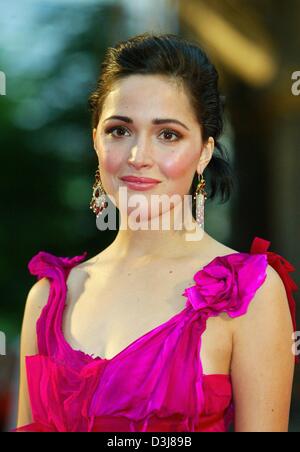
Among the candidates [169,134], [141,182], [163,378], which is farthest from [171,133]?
[163,378]

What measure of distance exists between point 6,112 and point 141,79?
6.57 feet

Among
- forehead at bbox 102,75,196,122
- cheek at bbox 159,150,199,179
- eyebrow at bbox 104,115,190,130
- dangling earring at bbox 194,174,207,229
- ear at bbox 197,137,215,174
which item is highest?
forehead at bbox 102,75,196,122

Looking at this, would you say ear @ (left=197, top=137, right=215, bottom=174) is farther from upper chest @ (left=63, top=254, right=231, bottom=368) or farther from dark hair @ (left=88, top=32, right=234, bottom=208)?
upper chest @ (left=63, top=254, right=231, bottom=368)

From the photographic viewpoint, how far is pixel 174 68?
5.36ft

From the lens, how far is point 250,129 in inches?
139

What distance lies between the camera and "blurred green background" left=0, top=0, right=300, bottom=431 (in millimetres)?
3404

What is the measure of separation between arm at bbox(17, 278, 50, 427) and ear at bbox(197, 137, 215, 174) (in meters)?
0.45

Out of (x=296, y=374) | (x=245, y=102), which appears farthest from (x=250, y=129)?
(x=296, y=374)

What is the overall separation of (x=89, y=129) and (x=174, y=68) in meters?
1.82

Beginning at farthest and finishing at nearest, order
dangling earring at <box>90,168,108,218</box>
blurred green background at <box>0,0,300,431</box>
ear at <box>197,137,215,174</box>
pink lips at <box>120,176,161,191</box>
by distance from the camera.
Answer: blurred green background at <box>0,0,300,431</box> → dangling earring at <box>90,168,108,218</box> → ear at <box>197,137,215,174</box> → pink lips at <box>120,176,161,191</box>

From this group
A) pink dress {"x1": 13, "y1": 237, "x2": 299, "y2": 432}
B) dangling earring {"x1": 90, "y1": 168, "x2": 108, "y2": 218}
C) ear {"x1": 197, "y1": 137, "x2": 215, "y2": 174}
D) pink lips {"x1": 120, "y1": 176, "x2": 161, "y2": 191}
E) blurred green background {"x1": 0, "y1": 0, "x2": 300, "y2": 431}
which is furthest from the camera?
blurred green background {"x1": 0, "y1": 0, "x2": 300, "y2": 431}

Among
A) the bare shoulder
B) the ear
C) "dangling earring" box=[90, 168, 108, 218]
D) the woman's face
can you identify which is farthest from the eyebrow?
the bare shoulder

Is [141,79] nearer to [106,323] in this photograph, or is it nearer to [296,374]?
[106,323]

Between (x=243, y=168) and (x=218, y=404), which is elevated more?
(x=243, y=168)
